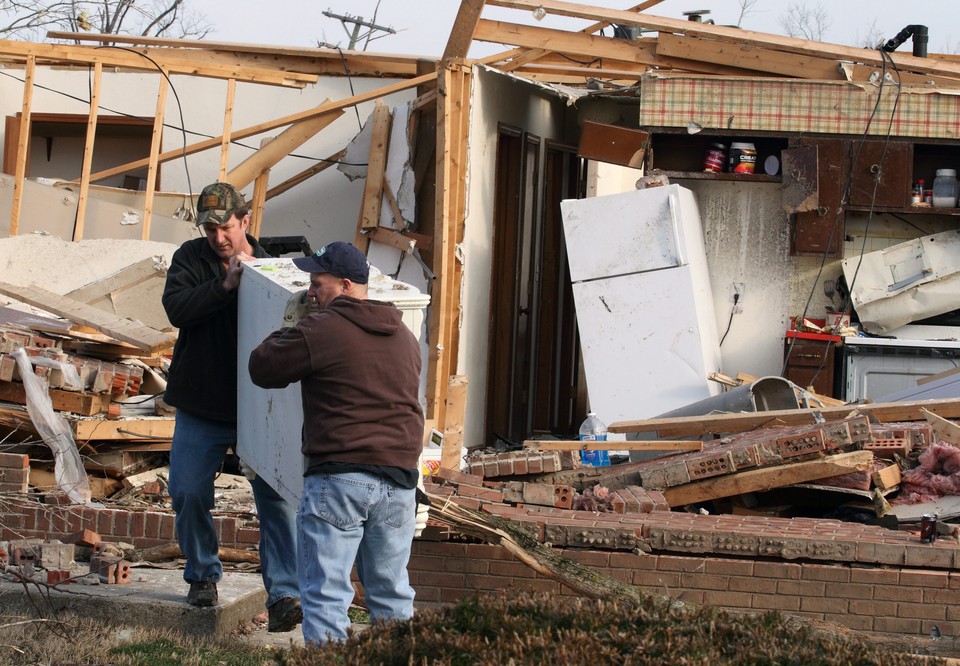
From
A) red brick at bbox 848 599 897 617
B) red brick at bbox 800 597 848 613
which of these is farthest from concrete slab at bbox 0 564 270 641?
red brick at bbox 848 599 897 617

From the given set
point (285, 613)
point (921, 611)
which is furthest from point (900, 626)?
point (285, 613)

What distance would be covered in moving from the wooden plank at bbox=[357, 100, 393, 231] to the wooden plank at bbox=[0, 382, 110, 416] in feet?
13.1

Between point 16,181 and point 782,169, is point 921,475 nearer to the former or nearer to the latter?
point 782,169

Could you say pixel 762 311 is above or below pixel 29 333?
above

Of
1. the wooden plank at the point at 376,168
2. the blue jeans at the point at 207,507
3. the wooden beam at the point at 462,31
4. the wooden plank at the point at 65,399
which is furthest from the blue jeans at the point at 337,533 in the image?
the wooden plank at the point at 376,168

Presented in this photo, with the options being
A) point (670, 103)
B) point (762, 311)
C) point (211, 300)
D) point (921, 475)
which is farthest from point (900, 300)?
point (211, 300)

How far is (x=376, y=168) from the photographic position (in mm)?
11070

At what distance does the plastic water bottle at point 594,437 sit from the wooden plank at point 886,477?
2.05 m

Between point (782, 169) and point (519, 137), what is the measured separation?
2.49 m

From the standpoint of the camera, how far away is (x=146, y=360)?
817cm

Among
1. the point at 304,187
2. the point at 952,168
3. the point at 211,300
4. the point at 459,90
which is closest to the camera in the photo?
the point at 211,300

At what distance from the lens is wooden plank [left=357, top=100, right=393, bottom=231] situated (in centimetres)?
1098

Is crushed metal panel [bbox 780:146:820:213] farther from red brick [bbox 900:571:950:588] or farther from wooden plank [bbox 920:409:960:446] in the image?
red brick [bbox 900:571:950:588]

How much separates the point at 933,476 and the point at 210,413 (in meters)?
4.27
